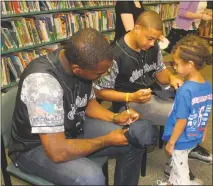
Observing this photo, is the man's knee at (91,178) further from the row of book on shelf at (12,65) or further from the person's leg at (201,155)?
the row of book on shelf at (12,65)

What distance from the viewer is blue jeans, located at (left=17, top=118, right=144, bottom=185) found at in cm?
111

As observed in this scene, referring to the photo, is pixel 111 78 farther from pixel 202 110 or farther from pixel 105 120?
pixel 202 110

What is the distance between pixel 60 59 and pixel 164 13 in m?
3.64

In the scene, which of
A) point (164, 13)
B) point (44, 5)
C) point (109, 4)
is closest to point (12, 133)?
point (44, 5)

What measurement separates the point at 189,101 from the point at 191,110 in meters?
0.06

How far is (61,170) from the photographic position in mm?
1119

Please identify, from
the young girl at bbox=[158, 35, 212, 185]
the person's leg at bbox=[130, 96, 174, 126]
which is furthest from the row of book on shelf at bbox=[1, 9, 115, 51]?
the young girl at bbox=[158, 35, 212, 185]

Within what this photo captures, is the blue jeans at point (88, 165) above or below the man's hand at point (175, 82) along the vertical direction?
below

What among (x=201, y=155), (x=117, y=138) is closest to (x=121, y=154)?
(x=117, y=138)

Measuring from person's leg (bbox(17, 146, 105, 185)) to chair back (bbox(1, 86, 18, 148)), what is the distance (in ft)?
0.48

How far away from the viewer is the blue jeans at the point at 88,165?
1112mm

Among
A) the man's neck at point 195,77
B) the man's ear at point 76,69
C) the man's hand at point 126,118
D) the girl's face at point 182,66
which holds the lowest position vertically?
the man's hand at point 126,118

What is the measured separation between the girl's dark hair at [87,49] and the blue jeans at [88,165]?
1.27 feet

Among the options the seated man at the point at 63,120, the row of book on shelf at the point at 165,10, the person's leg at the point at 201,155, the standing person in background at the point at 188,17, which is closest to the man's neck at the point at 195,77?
the seated man at the point at 63,120
